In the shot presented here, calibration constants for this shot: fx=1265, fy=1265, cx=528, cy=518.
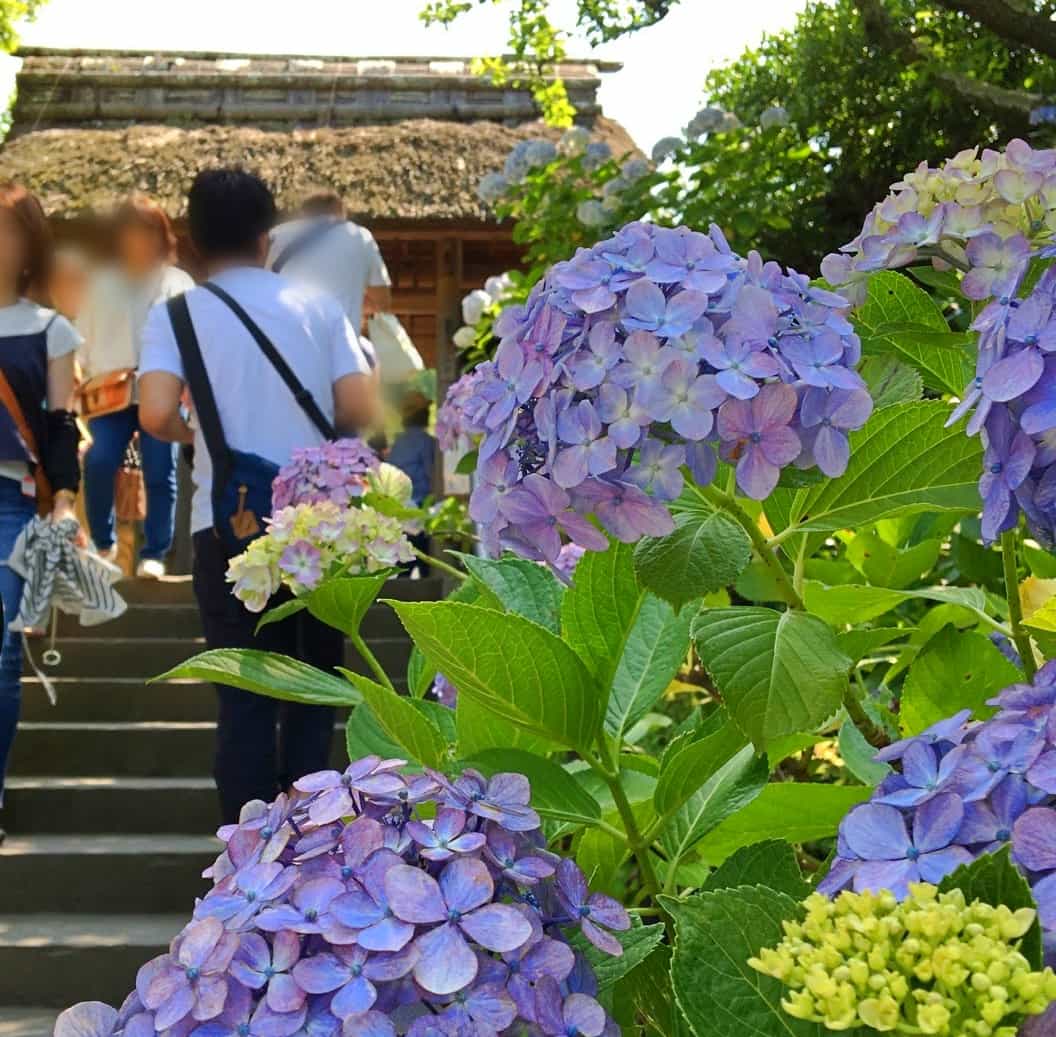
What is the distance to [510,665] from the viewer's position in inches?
26.2

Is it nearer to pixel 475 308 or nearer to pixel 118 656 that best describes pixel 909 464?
pixel 475 308

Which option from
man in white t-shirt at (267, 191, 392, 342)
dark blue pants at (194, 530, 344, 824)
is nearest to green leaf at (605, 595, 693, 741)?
dark blue pants at (194, 530, 344, 824)

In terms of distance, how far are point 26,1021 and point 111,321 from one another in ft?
8.80

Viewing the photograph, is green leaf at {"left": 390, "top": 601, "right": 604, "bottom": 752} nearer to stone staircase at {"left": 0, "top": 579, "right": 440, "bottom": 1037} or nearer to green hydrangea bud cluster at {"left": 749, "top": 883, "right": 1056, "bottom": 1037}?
green hydrangea bud cluster at {"left": 749, "top": 883, "right": 1056, "bottom": 1037}

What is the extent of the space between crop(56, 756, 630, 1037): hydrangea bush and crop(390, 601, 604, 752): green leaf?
0.09 m

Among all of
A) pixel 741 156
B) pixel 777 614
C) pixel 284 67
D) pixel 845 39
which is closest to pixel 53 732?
pixel 741 156

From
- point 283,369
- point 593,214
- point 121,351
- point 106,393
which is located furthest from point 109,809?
point 593,214

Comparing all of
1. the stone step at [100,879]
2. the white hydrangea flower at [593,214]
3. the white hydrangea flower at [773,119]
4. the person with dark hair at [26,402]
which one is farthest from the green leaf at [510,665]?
the white hydrangea flower at [773,119]

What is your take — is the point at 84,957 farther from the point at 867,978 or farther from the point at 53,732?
the point at 867,978

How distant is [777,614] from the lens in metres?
0.72

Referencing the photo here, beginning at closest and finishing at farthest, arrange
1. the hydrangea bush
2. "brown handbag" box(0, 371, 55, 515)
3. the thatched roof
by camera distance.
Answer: the hydrangea bush
"brown handbag" box(0, 371, 55, 515)
the thatched roof

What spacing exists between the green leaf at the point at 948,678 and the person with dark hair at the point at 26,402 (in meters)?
2.93

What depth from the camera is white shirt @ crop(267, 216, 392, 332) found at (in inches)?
170

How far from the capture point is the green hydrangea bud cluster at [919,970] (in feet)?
1.22
